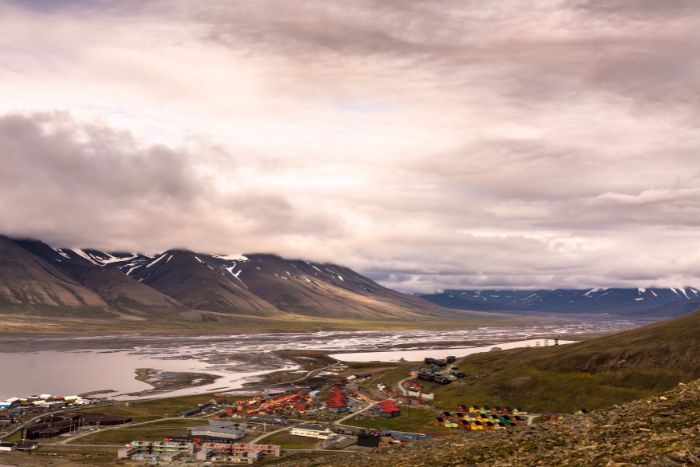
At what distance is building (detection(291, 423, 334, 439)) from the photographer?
387ft

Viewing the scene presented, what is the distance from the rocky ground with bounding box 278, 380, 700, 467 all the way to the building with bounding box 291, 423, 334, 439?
7712cm

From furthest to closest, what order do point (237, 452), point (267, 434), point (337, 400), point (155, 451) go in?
point (337, 400)
point (267, 434)
point (155, 451)
point (237, 452)

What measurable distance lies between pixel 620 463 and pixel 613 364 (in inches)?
5853

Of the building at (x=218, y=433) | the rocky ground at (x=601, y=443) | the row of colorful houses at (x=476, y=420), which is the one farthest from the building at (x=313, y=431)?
the rocky ground at (x=601, y=443)

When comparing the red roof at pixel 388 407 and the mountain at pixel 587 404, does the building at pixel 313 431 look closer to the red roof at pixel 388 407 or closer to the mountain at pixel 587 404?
the mountain at pixel 587 404

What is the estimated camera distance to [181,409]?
162 m

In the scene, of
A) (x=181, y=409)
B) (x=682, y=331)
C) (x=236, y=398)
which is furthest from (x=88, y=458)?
(x=682, y=331)

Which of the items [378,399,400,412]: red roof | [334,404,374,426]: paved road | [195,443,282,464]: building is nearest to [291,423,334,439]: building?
[334,404,374,426]: paved road

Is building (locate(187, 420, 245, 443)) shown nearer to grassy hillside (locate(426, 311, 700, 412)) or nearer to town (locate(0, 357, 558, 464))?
town (locate(0, 357, 558, 464))

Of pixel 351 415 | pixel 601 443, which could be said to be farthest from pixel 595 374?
→ pixel 601 443

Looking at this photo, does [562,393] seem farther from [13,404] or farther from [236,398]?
[13,404]

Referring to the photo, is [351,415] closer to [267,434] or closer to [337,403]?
[337,403]

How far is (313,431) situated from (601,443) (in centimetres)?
9598

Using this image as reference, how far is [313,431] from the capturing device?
4702 inches
